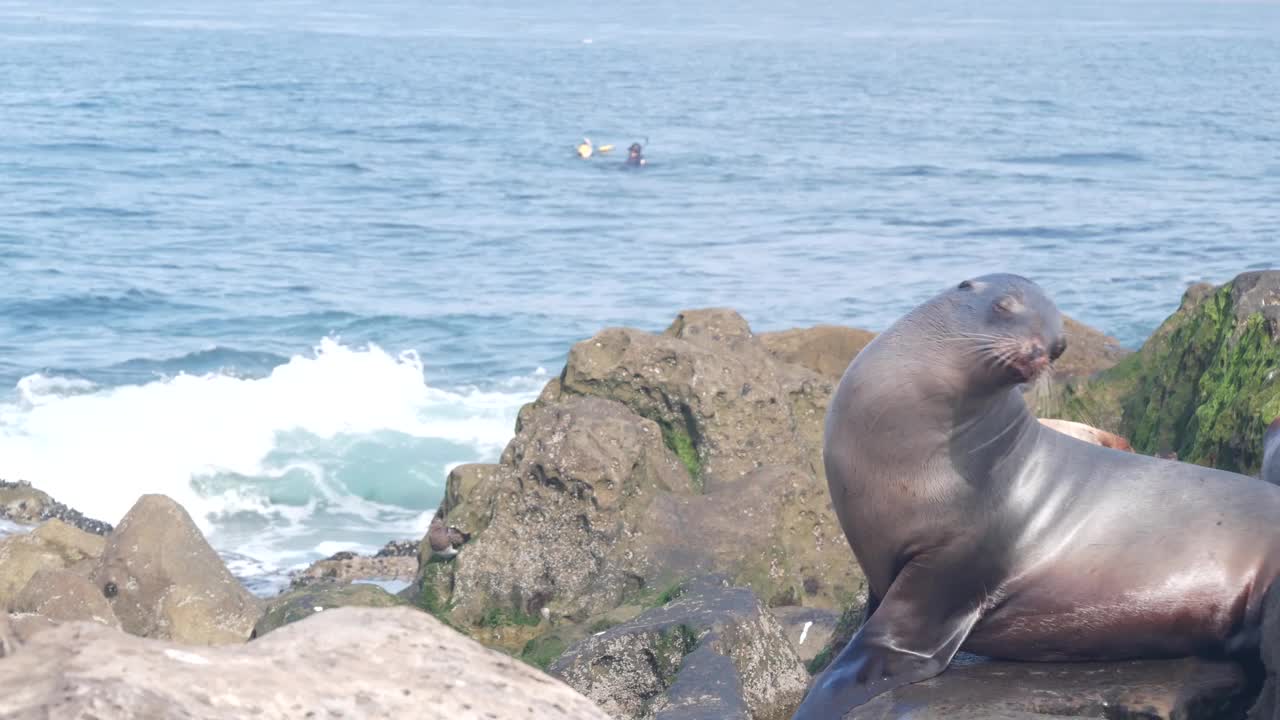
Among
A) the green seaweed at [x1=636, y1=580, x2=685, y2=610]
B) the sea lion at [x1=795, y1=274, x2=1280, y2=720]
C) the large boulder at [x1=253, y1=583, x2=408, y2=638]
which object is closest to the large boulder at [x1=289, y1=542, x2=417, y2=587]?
the large boulder at [x1=253, y1=583, x2=408, y2=638]

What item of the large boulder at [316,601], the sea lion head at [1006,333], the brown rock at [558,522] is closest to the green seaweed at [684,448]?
the brown rock at [558,522]

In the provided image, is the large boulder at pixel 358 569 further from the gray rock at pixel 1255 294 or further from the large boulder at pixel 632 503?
the gray rock at pixel 1255 294

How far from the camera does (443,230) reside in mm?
28500

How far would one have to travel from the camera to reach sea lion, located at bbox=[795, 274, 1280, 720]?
4938mm

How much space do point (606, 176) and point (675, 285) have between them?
12.5m

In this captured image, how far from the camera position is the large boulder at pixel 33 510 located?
13.2m

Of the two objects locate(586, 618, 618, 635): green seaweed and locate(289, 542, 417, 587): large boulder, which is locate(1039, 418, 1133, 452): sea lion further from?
locate(289, 542, 417, 587): large boulder

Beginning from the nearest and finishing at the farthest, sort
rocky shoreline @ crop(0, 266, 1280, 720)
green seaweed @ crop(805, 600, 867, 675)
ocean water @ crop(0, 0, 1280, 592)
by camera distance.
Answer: rocky shoreline @ crop(0, 266, 1280, 720) < green seaweed @ crop(805, 600, 867, 675) < ocean water @ crop(0, 0, 1280, 592)

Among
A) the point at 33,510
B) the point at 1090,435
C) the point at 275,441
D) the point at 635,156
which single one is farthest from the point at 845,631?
the point at 635,156

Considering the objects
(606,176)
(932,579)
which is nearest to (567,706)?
(932,579)

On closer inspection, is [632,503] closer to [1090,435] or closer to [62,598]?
[1090,435]

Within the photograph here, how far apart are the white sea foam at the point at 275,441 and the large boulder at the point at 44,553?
324cm

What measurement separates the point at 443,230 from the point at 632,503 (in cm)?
2031

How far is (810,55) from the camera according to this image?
77.4 metres
